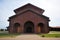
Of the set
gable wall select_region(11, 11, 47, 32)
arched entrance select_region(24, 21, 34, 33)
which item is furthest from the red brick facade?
arched entrance select_region(24, 21, 34, 33)

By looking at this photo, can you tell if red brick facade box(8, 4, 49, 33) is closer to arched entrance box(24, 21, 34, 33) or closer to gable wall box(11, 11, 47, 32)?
gable wall box(11, 11, 47, 32)

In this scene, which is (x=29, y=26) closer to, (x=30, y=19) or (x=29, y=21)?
(x=29, y=21)

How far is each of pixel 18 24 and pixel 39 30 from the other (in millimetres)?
7007

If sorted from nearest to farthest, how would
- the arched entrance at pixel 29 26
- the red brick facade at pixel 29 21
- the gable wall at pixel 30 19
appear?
the red brick facade at pixel 29 21, the gable wall at pixel 30 19, the arched entrance at pixel 29 26

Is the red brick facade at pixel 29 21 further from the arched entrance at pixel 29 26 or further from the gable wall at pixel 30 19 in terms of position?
the arched entrance at pixel 29 26

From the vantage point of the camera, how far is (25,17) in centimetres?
4053

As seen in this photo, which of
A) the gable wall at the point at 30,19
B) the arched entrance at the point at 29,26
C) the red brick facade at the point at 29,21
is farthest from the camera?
the arched entrance at the point at 29,26

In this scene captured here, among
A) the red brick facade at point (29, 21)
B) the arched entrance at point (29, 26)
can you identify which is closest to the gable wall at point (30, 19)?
the red brick facade at point (29, 21)

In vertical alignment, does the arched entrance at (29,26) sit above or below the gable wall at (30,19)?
below

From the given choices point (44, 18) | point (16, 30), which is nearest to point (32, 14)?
point (44, 18)

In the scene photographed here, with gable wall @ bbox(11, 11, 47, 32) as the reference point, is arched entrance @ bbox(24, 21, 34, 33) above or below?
below

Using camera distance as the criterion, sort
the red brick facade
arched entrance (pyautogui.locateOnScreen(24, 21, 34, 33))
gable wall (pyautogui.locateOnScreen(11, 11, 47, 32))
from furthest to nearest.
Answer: arched entrance (pyautogui.locateOnScreen(24, 21, 34, 33))
gable wall (pyautogui.locateOnScreen(11, 11, 47, 32))
the red brick facade

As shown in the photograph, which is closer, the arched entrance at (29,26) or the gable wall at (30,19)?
the gable wall at (30,19)

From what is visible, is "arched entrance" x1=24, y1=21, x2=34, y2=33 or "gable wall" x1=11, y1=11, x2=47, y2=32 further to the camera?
"arched entrance" x1=24, y1=21, x2=34, y2=33
